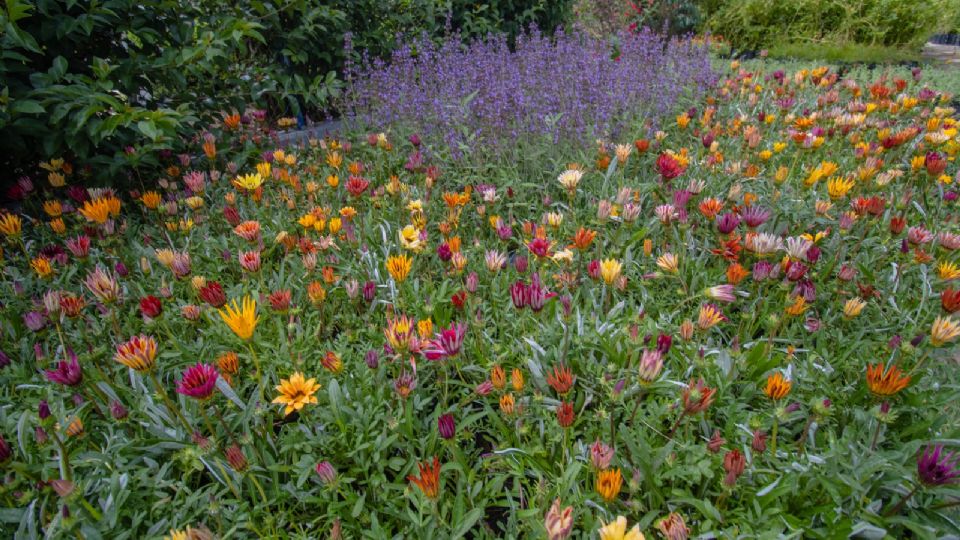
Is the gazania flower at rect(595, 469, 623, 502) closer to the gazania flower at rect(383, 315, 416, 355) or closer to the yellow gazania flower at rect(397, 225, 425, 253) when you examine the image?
the gazania flower at rect(383, 315, 416, 355)

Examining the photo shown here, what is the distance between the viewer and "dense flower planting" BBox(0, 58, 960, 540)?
1189mm

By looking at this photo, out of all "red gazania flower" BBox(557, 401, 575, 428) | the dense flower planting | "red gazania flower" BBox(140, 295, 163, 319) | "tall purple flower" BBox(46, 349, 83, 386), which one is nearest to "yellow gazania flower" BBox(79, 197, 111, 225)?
the dense flower planting

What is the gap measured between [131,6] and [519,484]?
9.69 ft

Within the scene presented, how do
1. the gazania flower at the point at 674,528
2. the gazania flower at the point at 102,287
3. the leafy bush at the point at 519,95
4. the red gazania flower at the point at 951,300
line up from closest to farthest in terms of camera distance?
the gazania flower at the point at 674,528 < the red gazania flower at the point at 951,300 < the gazania flower at the point at 102,287 < the leafy bush at the point at 519,95

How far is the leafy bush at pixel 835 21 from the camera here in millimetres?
9062

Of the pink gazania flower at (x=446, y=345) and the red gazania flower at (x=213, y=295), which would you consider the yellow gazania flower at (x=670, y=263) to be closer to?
the pink gazania flower at (x=446, y=345)

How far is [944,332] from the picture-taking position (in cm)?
127

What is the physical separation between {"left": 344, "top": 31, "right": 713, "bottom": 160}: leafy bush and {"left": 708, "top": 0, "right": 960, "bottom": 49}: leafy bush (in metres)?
6.75

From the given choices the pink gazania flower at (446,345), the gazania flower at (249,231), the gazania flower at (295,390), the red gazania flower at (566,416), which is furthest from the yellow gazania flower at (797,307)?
the gazania flower at (249,231)

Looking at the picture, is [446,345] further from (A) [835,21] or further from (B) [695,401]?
(A) [835,21]

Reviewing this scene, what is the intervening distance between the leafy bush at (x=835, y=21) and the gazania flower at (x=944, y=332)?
9595 mm

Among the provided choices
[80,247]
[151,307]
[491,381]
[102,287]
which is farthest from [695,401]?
[80,247]

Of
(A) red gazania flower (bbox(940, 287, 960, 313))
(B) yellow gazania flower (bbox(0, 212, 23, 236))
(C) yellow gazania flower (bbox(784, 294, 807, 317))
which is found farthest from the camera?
(B) yellow gazania flower (bbox(0, 212, 23, 236))

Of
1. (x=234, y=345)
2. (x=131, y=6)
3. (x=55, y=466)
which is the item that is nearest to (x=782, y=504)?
(x=234, y=345)
